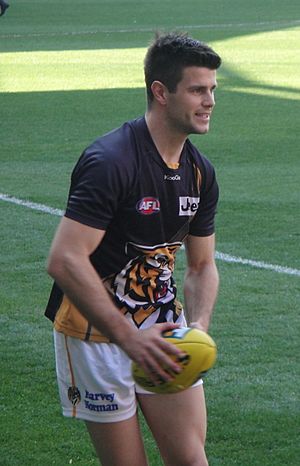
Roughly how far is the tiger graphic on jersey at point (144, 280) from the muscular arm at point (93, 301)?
1.33 ft

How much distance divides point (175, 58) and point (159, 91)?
15 cm

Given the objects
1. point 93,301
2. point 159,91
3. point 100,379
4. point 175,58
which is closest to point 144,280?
point 100,379

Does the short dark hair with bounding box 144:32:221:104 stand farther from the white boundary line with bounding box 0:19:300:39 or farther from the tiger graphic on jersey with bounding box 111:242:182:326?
the white boundary line with bounding box 0:19:300:39

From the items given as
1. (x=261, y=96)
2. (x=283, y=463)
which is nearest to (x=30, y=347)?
(x=283, y=463)

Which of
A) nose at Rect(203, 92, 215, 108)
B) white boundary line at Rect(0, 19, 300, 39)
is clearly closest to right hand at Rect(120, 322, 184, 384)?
nose at Rect(203, 92, 215, 108)

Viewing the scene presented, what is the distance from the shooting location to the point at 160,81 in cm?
474

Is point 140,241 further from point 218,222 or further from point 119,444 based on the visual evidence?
point 218,222

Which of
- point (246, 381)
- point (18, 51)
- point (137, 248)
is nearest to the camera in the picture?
point (137, 248)

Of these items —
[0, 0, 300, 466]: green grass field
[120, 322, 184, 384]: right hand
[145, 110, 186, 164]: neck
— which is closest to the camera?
[120, 322, 184, 384]: right hand

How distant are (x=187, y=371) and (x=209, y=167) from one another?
1.01 meters

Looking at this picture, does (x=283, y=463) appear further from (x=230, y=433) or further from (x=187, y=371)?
(x=187, y=371)

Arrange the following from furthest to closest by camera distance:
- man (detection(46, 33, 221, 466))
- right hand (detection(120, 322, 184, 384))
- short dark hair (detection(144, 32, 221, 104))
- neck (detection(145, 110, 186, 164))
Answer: neck (detection(145, 110, 186, 164)), short dark hair (detection(144, 32, 221, 104)), man (detection(46, 33, 221, 466)), right hand (detection(120, 322, 184, 384))

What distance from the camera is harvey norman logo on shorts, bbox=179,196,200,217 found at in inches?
193

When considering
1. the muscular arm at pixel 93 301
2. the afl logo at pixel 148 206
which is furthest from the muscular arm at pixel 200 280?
the muscular arm at pixel 93 301
